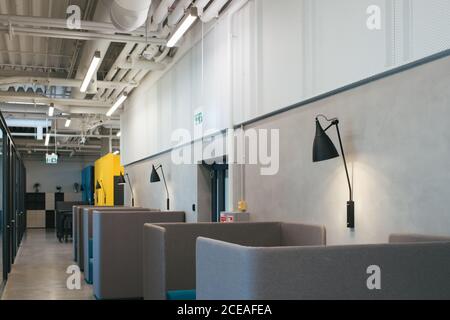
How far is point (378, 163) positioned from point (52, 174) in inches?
889

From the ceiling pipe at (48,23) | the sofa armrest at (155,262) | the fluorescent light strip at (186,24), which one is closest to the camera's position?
the sofa armrest at (155,262)

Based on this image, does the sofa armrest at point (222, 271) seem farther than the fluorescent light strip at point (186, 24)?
No

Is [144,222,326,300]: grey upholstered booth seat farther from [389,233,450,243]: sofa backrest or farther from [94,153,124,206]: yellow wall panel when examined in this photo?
[94,153,124,206]: yellow wall panel

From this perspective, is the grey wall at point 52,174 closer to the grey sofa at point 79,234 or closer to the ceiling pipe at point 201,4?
the grey sofa at point 79,234

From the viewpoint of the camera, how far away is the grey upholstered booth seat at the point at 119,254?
20.6 feet

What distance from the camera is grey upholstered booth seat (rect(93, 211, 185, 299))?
6285 mm

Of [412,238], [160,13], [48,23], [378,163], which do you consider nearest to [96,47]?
[48,23]

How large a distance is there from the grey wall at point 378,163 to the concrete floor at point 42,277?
3.27 m

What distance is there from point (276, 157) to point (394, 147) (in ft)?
6.45

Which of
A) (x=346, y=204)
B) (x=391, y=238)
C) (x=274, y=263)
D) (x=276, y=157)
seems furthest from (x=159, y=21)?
(x=274, y=263)


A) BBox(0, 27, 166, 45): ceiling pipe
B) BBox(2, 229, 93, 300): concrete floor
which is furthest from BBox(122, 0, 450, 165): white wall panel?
BBox(2, 229, 93, 300): concrete floor

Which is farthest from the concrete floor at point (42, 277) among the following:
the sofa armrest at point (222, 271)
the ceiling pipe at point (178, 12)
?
the sofa armrest at point (222, 271)

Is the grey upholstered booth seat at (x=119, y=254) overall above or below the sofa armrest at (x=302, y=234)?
below
